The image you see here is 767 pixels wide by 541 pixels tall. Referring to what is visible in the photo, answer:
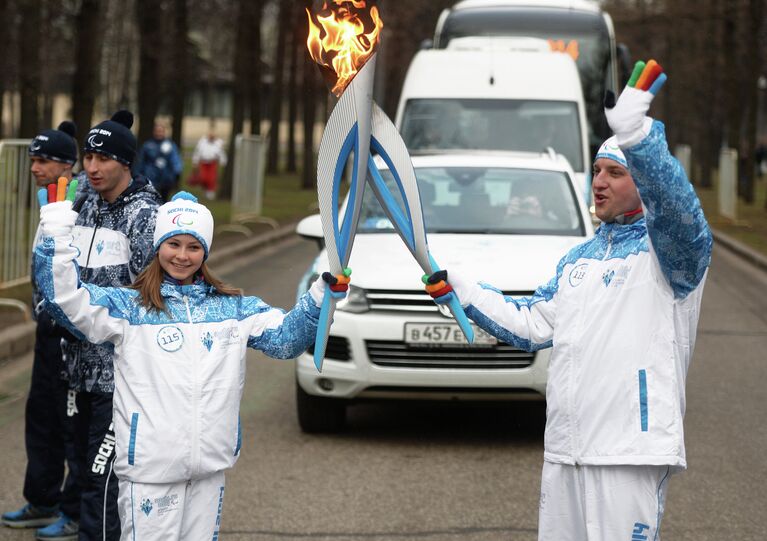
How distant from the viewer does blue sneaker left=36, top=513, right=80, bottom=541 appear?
5527 millimetres

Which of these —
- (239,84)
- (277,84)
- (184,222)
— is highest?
(184,222)

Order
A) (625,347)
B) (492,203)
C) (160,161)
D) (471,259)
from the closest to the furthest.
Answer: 1. (625,347)
2. (471,259)
3. (492,203)
4. (160,161)

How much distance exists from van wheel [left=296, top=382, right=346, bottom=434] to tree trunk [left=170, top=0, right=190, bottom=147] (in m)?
16.8

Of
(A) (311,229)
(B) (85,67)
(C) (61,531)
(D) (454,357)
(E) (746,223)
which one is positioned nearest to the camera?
(C) (61,531)

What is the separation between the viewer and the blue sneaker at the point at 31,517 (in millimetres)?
5750

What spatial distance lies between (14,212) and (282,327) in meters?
8.09

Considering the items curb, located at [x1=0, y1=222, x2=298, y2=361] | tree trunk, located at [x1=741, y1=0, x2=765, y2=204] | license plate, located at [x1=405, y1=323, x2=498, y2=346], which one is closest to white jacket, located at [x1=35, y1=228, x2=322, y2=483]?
license plate, located at [x1=405, y1=323, x2=498, y2=346]

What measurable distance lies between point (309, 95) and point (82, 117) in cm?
1861

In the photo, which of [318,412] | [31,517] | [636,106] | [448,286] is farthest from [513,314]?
[318,412]

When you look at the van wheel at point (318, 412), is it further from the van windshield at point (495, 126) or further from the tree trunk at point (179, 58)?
the tree trunk at point (179, 58)

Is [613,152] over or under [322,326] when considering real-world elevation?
over

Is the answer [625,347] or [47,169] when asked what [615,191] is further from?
[47,169]

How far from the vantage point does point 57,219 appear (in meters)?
3.85

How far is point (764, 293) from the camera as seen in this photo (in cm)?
1488
